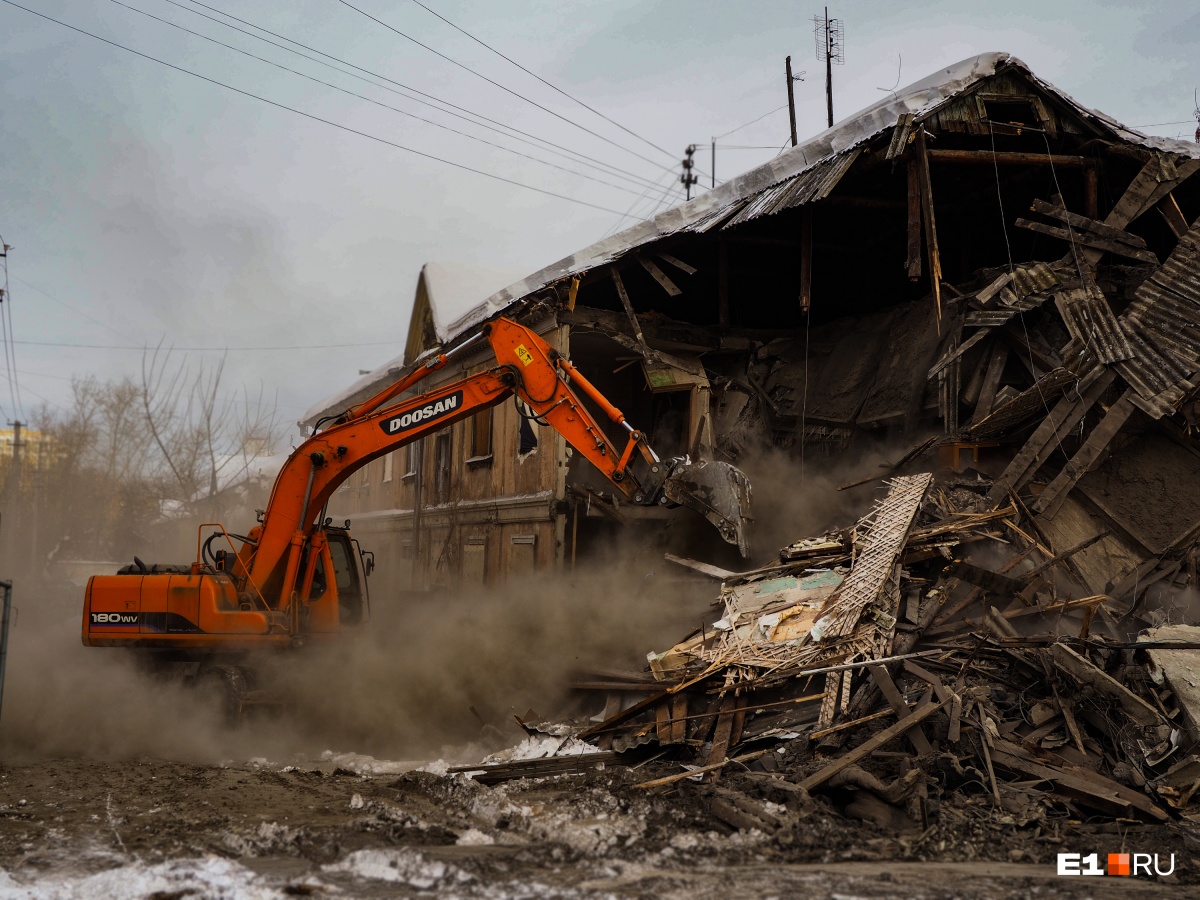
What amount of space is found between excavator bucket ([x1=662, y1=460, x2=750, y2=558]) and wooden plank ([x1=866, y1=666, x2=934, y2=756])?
1.47 m

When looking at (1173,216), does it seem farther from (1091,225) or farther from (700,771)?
(700,771)

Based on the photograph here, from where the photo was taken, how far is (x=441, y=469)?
1869 cm

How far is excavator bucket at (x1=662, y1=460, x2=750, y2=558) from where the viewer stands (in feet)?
26.6

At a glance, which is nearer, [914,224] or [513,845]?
[513,845]

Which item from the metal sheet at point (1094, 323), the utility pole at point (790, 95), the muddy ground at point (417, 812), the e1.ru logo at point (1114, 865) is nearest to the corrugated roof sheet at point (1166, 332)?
the metal sheet at point (1094, 323)

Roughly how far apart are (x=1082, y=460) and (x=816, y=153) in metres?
5.16

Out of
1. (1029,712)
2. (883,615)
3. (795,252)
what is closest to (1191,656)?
(1029,712)

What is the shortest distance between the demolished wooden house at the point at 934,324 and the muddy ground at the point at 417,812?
3677 mm

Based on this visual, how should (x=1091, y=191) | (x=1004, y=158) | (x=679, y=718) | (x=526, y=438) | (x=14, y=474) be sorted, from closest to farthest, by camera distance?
(x=679, y=718) → (x=1004, y=158) → (x=1091, y=191) → (x=526, y=438) → (x=14, y=474)

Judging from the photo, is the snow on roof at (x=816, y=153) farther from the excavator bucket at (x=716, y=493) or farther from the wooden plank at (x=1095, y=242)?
the excavator bucket at (x=716, y=493)

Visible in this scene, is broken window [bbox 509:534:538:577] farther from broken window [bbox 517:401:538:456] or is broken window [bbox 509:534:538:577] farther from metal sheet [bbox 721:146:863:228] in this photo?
metal sheet [bbox 721:146:863:228]

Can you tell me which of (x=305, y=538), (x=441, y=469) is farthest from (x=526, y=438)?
(x=305, y=538)

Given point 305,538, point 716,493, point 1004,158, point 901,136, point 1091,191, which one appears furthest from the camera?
point 1091,191

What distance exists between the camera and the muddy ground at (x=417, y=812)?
4938 millimetres
